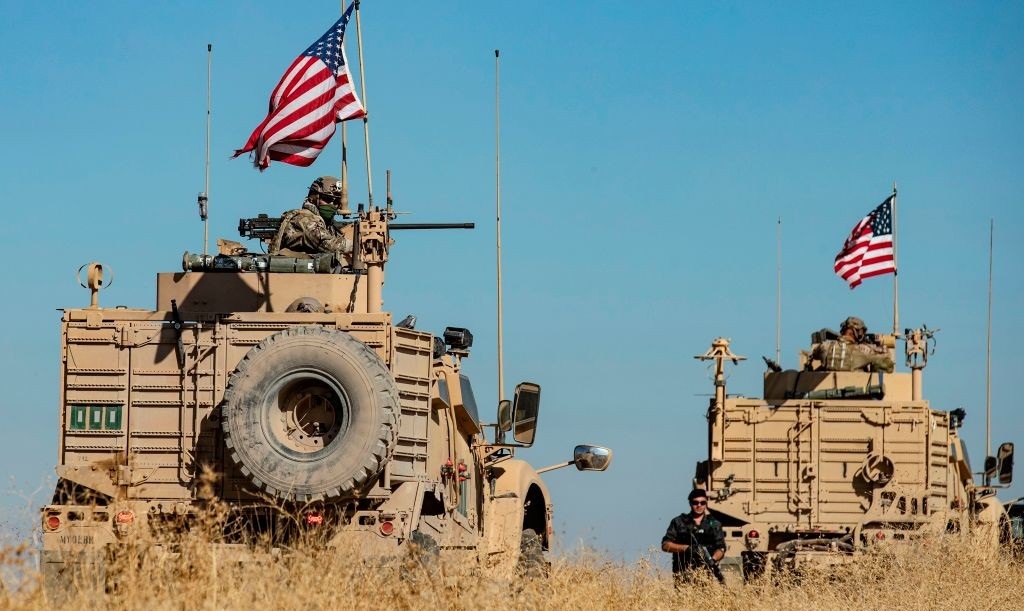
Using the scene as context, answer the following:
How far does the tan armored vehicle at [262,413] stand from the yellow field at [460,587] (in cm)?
60

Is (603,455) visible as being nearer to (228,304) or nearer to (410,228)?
(228,304)

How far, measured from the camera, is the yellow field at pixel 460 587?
10.5 meters

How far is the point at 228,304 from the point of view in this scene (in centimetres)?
1410

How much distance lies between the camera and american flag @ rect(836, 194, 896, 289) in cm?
2558

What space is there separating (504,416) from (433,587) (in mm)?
4451

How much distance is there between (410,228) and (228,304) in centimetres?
598

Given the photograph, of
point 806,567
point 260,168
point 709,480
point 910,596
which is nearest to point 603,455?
point 910,596

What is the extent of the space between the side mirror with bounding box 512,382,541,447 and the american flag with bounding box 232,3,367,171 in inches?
108

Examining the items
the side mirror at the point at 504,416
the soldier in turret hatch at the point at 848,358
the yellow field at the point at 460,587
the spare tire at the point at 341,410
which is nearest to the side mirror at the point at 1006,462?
the soldier in turret hatch at the point at 848,358

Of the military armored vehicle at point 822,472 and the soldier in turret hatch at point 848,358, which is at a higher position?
the soldier in turret hatch at point 848,358

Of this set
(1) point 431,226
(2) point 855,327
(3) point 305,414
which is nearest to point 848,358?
(2) point 855,327

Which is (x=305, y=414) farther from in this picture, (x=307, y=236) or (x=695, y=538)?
(x=695, y=538)

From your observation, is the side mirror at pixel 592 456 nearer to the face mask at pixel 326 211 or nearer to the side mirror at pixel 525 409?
the side mirror at pixel 525 409

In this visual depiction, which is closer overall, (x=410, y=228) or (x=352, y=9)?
(x=352, y=9)
